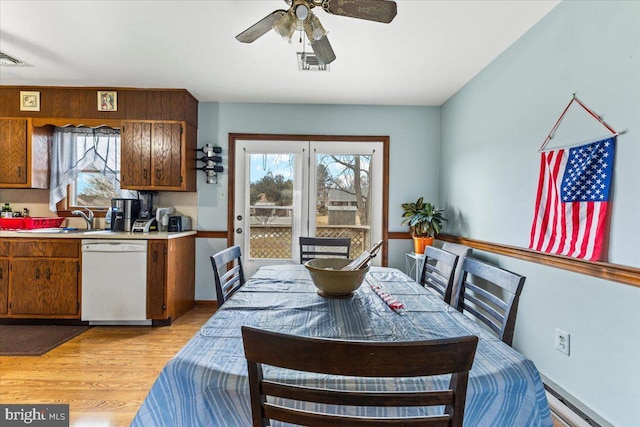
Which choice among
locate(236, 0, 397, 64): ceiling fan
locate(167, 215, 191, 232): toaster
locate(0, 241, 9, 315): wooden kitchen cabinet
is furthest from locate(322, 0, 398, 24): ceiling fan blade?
locate(0, 241, 9, 315): wooden kitchen cabinet

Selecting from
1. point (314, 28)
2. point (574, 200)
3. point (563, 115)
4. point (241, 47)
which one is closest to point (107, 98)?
point (241, 47)

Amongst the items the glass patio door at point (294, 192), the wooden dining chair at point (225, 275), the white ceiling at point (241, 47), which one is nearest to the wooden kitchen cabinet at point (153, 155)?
the white ceiling at point (241, 47)

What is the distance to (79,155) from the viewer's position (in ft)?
12.2

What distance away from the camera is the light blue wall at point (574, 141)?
155cm

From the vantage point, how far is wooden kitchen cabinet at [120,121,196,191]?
11.4 feet

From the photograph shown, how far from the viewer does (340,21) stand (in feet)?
7.24

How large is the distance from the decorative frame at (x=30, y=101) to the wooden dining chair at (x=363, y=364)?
429cm

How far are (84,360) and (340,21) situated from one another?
10.4 ft

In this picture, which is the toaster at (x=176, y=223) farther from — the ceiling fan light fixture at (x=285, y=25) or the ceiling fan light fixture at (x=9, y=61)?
the ceiling fan light fixture at (x=285, y=25)

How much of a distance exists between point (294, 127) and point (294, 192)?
30.7 inches

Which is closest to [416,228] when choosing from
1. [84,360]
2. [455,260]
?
[455,260]

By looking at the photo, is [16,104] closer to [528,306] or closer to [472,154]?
[472,154]

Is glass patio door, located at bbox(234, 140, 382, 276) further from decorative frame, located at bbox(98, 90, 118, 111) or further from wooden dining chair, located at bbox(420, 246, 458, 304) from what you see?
wooden dining chair, located at bbox(420, 246, 458, 304)

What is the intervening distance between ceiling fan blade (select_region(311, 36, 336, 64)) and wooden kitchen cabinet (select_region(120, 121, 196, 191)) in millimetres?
2151
